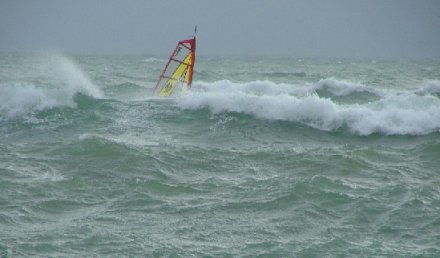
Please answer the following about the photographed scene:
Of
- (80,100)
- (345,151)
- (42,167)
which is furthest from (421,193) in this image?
(80,100)

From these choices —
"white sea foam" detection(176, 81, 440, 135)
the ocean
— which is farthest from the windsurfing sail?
the ocean

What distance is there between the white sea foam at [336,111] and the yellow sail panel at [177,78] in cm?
230

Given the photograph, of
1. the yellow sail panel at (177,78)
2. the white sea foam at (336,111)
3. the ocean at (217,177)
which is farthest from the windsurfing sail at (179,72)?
the ocean at (217,177)

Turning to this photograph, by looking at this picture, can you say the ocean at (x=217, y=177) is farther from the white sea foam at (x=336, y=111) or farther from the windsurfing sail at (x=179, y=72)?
the windsurfing sail at (x=179, y=72)

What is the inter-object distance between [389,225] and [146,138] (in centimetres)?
666

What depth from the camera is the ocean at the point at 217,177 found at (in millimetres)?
6750

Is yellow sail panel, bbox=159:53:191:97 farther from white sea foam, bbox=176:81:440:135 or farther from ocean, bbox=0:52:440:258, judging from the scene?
ocean, bbox=0:52:440:258

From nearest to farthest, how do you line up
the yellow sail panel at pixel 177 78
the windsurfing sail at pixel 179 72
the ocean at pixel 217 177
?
the ocean at pixel 217 177
the windsurfing sail at pixel 179 72
the yellow sail panel at pixel 177 78

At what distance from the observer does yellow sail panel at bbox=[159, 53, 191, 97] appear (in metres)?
19.3

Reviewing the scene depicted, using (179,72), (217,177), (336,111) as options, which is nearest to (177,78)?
(179,72)

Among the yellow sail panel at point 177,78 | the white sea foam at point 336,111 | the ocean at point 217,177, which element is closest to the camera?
the ocean at point 217,177

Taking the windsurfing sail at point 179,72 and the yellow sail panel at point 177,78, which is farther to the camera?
the yellow sail panel at point 177,78

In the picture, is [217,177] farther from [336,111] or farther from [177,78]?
[177,78]

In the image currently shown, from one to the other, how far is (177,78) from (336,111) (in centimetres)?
679
